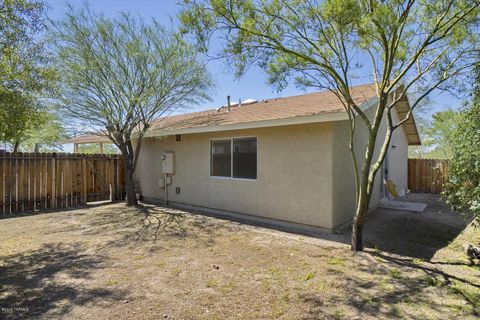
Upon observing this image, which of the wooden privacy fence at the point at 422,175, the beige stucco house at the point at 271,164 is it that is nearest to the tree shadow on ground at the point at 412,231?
the beige stucco house at the point at 271,164

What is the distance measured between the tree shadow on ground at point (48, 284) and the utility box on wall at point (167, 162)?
186 inches

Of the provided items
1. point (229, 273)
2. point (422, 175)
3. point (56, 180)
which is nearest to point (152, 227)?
point (229, 273)

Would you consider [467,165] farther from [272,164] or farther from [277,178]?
[272,164]

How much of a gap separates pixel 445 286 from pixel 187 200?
283 inches

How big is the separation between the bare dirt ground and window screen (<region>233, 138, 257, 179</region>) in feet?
4.91

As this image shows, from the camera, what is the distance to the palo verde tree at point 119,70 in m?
7.45

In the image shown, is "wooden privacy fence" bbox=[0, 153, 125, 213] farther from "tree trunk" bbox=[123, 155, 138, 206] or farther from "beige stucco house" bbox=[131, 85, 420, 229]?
"beige stucco house" bbox=[131, 85, 420, 229]

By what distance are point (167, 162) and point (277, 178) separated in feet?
14.6

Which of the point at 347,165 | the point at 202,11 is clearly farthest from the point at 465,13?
the point at 202,11

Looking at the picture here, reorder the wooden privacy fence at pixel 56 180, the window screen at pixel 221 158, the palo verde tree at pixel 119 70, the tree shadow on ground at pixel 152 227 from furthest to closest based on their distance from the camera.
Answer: the wooden privacy fence at pixel 56 180
the window screen at pixel 221 158
the palo verde tree at pixel 119 70
the tree shadow on ground at pixel 152 227

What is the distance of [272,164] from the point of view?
702cm

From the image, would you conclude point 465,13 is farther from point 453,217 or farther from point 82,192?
point 82,192

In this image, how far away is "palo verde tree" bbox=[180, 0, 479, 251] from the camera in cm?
427

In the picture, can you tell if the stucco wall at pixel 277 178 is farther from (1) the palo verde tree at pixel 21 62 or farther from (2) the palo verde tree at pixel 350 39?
(1) the palo verde tree at pixel 21 62
